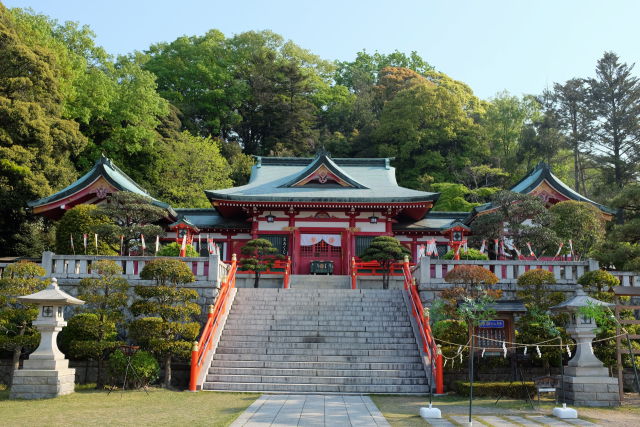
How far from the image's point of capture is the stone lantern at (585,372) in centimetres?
1191

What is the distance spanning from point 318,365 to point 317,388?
0.98 meters

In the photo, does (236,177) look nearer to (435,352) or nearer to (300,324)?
(300,324)

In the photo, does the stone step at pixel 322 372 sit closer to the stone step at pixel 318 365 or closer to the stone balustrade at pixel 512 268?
the stone step at pixel 318 365

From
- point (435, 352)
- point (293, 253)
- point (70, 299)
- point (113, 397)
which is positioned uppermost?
point (293, 253)

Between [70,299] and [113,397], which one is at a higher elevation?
[70,299]

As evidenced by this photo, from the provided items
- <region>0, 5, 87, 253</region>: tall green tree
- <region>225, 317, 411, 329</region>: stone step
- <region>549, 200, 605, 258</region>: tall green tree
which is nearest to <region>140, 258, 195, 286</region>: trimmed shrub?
<region>225, 317, 411, 329</region>: stone step

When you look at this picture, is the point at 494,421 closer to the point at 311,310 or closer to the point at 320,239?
the point at 311,310

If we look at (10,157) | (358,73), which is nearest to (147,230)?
(10,157)

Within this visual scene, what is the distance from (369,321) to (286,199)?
9.53 m

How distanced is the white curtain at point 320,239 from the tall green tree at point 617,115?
70.7 ft

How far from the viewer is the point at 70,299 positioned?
13.1m

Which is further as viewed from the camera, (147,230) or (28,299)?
(147,230)

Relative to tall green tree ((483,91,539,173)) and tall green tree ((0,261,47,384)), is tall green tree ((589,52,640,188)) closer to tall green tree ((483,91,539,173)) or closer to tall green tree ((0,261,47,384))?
tall green tree ((483,91,539,173))

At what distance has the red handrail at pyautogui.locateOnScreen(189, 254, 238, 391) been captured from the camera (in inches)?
525
